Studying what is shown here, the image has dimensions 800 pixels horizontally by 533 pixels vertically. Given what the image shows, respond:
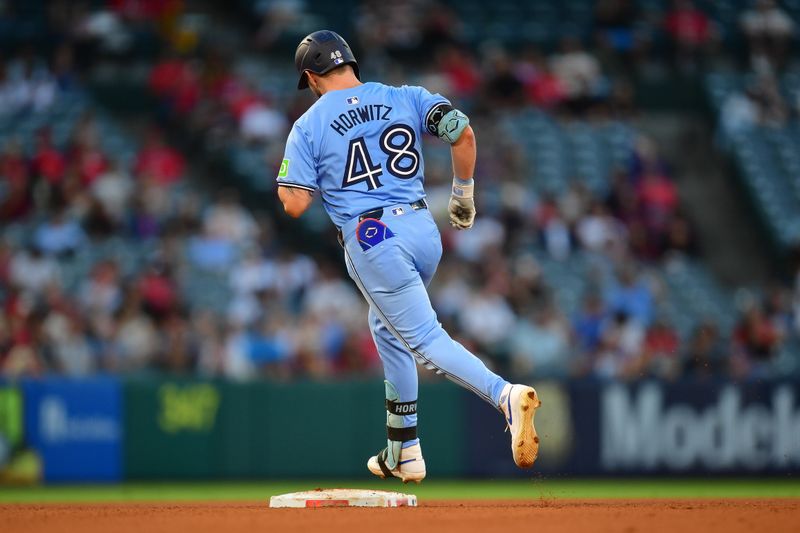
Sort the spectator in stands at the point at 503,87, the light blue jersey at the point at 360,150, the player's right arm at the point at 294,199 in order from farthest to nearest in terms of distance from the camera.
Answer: the spectator in stands at the point at 503,87, the light blue jersey at the point at 360,150, the player's right arm at the point at 294,199

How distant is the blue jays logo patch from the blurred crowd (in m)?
7.52

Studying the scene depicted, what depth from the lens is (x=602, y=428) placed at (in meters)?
14.0

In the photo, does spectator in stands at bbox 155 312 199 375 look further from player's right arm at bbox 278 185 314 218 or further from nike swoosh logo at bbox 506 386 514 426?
nike swoosh logo at bbox 506 386 514 426

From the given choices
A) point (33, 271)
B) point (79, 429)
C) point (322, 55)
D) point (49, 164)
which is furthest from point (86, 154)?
point (322, 55)

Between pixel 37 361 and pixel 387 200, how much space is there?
839 cm

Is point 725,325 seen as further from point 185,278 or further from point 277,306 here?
point 185,278

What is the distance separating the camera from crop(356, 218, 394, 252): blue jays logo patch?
23.6ft

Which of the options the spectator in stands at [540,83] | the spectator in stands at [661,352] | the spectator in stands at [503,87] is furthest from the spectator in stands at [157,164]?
the spectator in stands at [661,352]

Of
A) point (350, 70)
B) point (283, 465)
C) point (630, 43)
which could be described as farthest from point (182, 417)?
point (630, 43)

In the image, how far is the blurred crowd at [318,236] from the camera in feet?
48.2

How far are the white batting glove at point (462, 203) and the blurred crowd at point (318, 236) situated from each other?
282 inches

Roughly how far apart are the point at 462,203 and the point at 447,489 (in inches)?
237

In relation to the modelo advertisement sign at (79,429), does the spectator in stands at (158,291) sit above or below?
above

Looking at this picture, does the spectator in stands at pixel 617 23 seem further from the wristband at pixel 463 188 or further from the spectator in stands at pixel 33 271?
the wristband at pixel 463 188
